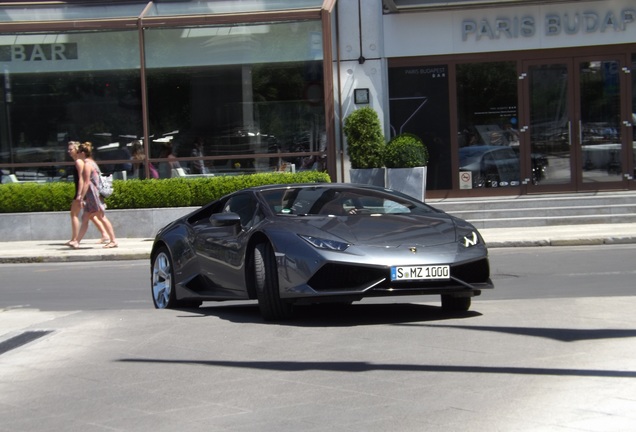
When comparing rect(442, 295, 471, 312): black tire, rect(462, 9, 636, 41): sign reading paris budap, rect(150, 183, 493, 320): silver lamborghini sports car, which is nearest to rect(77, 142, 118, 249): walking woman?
rect(150, 183, 493, 320): silver lamborghini sports car

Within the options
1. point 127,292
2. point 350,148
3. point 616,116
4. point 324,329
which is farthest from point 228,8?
point 324,329

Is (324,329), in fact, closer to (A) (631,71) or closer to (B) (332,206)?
(B) (332,206)

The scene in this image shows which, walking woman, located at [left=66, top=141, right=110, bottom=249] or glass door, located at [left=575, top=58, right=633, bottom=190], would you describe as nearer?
walking woman, located at [left=66, top=141, right=110, bottom=249]

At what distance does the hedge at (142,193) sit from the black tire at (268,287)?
11.9 m

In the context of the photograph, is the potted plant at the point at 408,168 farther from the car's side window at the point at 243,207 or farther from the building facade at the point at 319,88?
the car's side window at the point at 243,207

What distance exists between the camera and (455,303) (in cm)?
905

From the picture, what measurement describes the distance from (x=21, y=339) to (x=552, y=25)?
15.9 meters

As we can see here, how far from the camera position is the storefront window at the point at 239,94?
22.2 m

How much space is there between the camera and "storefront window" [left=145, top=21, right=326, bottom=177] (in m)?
22.2

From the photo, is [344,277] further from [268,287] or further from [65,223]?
[65,223]

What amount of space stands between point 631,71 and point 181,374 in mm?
17046

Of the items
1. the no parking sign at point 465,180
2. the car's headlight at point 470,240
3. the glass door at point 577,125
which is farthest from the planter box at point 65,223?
the car's headlight at point 470,240

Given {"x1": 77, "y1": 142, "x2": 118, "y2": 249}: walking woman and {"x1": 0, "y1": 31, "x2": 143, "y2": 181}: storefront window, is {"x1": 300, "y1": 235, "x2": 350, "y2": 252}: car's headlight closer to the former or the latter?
{"x1": 77, "y1": 142, "x2": 118, "y2": 249}: walking woman

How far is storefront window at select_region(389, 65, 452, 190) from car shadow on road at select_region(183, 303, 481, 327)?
12420 millimetres
